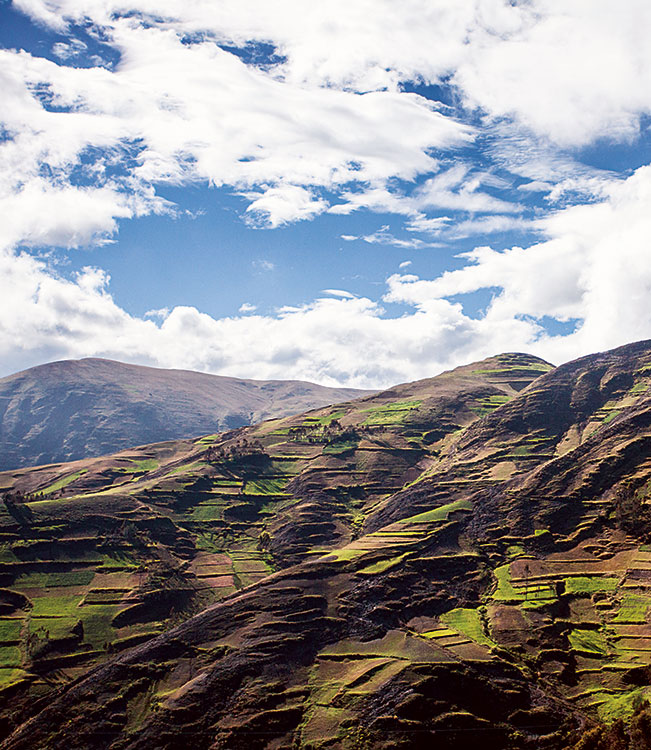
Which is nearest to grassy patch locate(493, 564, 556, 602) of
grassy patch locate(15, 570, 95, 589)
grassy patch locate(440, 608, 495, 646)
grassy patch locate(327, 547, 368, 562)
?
grassy patch locate(440, 608, 495, 646)

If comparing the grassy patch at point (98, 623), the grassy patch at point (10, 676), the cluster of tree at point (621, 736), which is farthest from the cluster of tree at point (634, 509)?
the grassy patch at point (10, 676)

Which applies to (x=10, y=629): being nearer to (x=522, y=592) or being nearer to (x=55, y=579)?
(x=55, y=579)

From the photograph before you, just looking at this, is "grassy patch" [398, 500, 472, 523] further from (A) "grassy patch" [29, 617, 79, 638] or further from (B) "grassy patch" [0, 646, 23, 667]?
(B) "grassy patch" [0, 646, 23, 667]

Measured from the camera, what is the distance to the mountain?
85.8m

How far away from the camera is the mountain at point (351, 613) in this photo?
85750mm

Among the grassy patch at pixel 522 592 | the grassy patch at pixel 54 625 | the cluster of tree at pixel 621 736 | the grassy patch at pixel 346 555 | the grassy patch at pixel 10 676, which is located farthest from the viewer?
the grassy patch at pixel 346 555

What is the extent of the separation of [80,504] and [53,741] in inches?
2988

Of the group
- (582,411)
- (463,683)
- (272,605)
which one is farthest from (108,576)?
(582,411)

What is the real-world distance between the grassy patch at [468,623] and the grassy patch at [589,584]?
707 inches

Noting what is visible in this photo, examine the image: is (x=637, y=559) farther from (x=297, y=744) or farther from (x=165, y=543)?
(x=165, y=543)

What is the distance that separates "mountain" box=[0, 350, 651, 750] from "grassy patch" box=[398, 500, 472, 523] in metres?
0.88

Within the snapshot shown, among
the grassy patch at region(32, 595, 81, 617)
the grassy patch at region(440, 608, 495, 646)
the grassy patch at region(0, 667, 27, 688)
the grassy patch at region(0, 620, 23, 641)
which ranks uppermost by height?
the grassy patch at region(32, 595, 81, 617)

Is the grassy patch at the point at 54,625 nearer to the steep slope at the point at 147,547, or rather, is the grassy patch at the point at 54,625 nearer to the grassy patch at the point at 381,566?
the steep slope at the point at 147,547

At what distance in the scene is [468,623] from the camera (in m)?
106
